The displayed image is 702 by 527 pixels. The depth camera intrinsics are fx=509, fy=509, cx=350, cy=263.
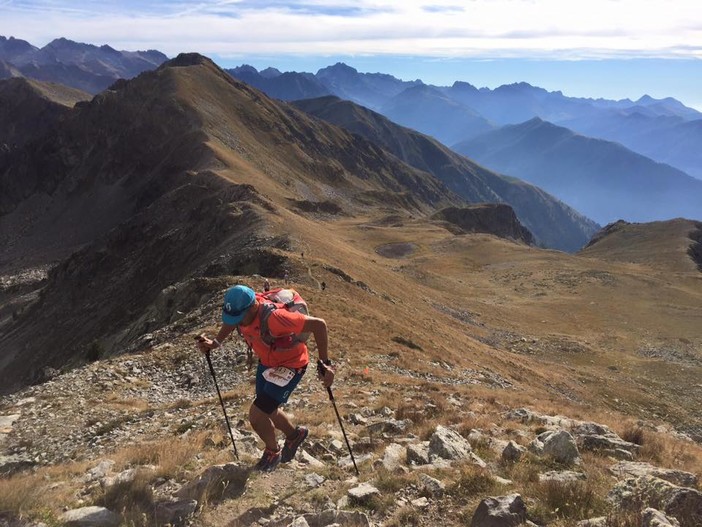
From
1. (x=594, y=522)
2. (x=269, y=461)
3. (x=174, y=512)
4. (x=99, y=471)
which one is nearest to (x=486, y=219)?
(x=269, y=461)

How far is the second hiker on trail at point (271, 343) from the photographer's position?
7.55m

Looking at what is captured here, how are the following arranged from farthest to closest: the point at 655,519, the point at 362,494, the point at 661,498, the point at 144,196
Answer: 1. the point at 144,196
2. the point at 362,494
3. the point at 661,498
4. the point at 655,519

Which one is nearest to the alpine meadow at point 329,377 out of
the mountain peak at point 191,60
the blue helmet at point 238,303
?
the blue helmet at point 238,303

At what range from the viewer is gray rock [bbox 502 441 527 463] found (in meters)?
8.95

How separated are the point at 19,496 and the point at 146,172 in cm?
11168

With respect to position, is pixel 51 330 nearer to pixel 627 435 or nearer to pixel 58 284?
pixel 58 284

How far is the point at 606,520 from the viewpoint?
6.32 m

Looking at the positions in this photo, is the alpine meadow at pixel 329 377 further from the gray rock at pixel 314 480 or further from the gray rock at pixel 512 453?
the gray rock at pixel 512 453

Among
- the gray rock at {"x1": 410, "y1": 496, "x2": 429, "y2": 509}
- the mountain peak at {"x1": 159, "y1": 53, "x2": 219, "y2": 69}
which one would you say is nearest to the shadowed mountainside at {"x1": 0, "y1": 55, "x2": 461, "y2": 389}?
the mountain peak at {"x1": 159, "y1": 53, "x2": 219, "y2": 69}

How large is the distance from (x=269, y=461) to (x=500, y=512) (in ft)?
12.4

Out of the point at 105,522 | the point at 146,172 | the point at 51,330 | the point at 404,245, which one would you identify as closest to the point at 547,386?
the point at 105,522

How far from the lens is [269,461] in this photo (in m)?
8.43

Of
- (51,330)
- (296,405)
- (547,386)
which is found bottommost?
(51,330)

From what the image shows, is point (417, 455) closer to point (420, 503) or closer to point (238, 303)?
point (420, 503)
